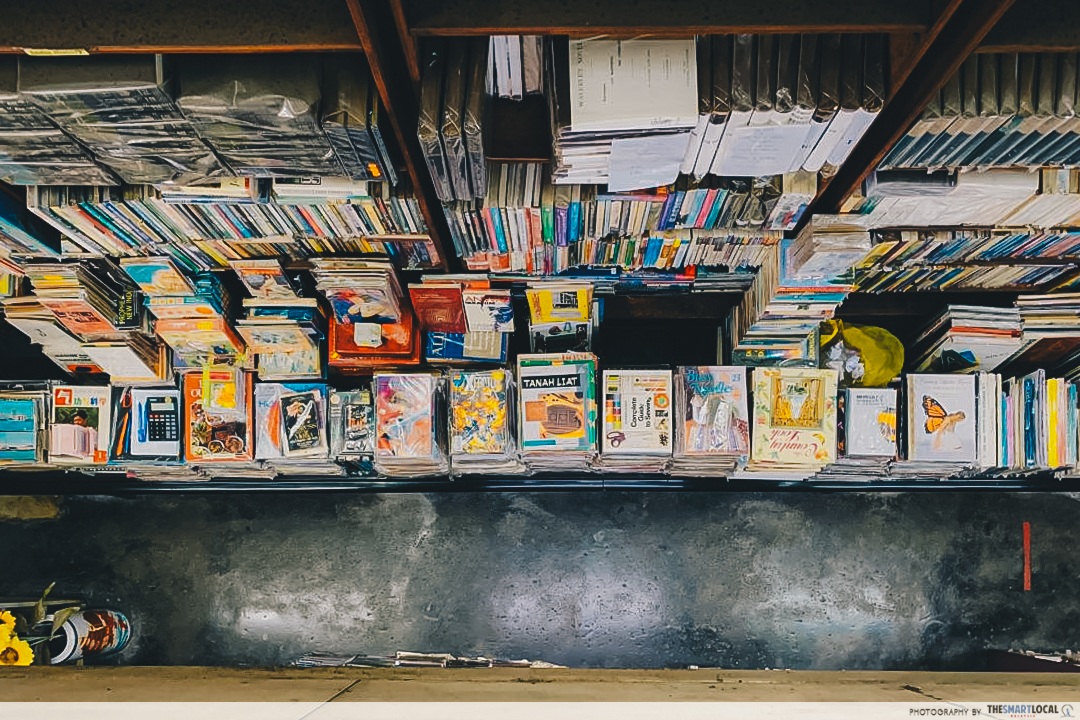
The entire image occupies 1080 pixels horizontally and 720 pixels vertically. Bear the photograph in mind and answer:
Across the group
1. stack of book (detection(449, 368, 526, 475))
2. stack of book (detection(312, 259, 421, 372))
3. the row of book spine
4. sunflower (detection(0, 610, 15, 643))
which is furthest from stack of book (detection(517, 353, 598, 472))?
sunflower (detection(0, 610, 15, 643))

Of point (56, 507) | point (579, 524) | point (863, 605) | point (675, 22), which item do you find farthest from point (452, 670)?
point (56, 507)

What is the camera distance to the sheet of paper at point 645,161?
168 cm

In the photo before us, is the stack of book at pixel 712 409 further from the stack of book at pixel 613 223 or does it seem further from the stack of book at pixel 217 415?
the stack of book at pixel 217 415

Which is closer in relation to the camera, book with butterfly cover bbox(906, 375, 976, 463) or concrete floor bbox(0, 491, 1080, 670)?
book with butterfly cover bbox(906, 375, 976, 463)

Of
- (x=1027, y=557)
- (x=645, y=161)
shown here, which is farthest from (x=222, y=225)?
(x=1027, y=557)

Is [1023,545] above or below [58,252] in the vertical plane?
below

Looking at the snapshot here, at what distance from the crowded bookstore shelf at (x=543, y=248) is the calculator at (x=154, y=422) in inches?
0.5

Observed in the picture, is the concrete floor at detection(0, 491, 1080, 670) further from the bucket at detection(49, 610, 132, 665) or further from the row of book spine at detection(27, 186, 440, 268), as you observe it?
the row of book spine at detection(27, 186, 440, 268)

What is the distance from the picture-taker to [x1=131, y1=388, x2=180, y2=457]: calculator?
3.01 metres

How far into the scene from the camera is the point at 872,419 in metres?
2.88

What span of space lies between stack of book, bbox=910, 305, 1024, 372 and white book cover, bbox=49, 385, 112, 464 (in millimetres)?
3246

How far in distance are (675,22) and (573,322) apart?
156cm

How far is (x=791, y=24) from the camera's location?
1.43 m

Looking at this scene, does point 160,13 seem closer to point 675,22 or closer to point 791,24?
point 675,22
